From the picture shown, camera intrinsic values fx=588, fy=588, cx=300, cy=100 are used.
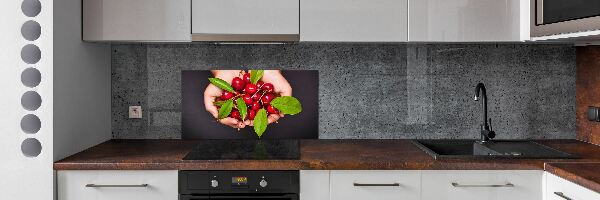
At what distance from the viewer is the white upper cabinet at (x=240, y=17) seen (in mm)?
2469

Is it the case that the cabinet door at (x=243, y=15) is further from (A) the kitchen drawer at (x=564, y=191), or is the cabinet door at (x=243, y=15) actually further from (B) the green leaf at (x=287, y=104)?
(A) the kitchen drawer at (x=564, y=191)

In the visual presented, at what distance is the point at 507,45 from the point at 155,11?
166 cm

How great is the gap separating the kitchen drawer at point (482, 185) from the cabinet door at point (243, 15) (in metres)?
0.87

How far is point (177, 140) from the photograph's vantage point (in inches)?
112

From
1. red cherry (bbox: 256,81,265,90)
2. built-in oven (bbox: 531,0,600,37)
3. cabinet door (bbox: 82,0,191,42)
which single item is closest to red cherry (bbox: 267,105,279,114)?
red cherry (bbox: 256,81,265,90)

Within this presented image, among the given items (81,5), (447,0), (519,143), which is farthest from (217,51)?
(519,143)

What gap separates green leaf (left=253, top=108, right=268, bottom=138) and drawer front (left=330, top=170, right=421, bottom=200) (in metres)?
0.68

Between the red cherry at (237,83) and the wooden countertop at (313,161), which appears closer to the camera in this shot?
the wooden countertop at (313,161)

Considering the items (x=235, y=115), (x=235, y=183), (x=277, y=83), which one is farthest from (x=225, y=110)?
(x=235, y=183)

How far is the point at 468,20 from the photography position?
249 centimetres
